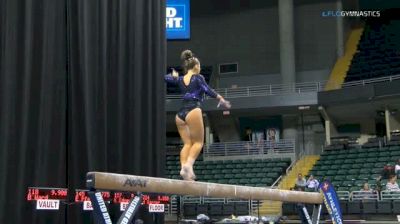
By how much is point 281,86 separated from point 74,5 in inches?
664

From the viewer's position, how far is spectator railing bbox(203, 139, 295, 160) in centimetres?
2402

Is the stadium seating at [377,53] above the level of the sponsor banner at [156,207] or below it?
above

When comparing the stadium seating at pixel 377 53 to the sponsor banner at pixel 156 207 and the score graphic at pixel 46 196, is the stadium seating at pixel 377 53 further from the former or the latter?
the score graphic at pixel 46 196

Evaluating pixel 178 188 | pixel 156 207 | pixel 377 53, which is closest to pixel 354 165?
pixel 377 53

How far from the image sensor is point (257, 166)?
891 inches

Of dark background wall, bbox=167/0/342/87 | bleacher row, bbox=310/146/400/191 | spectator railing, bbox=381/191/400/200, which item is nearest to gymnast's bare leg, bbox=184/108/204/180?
spectator railing, bbox=381/191/400/200

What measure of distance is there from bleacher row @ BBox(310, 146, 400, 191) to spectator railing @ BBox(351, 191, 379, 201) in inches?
29.1

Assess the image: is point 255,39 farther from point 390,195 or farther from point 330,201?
point 330,201

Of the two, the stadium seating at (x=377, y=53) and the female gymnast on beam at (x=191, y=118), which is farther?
the stadium seating at (x=377, y=53)

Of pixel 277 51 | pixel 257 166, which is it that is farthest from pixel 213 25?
pixel 257 166

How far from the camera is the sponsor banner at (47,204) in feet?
26.4

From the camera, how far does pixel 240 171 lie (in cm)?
2247

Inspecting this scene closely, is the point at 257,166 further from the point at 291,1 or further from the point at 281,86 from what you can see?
the point at 291,1

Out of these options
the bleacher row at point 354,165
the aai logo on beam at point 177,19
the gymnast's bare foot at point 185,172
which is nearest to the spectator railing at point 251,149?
the bleacher row at point 354,165
